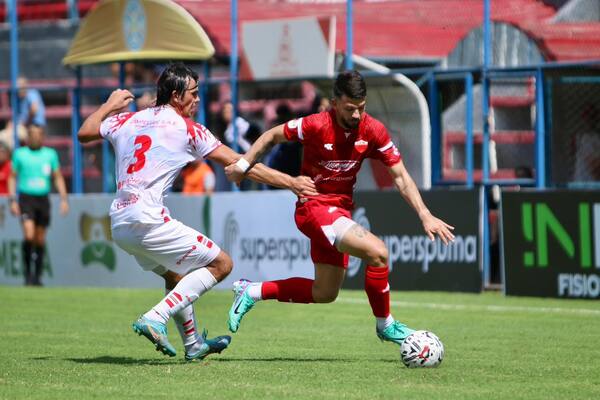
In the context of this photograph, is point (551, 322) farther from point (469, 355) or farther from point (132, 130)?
point (132, 130)

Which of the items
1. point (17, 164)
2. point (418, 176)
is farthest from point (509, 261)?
point (17, 164)

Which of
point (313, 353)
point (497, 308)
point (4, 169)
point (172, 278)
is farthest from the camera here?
point (4, 169)


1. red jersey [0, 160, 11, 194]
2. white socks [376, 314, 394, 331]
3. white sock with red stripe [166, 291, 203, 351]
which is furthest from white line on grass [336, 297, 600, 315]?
red jersey [0, 160, 11, 194]

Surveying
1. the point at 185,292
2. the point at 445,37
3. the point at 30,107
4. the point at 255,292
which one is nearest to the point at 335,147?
the point at 255,292

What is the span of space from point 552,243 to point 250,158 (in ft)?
23.2

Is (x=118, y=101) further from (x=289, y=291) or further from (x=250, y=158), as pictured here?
(x=289, y=291)

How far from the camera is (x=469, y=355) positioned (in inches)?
399

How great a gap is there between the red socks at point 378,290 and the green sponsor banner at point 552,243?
623 cm

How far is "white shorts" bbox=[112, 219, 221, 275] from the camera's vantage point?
944 cm

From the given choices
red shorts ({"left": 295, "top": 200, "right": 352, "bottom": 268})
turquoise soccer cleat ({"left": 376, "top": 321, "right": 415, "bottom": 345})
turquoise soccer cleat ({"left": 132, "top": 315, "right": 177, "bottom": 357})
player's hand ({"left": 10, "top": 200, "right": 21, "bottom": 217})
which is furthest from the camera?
player's hand ({"left": 10, "top": 200, "right": 21, "bottom": 217})

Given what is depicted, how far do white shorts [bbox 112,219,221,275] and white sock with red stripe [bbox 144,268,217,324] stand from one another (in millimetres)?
100

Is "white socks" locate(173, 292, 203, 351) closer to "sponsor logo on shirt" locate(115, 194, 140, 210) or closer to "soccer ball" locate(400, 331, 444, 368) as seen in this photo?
"sponsor logo on shirt" locate(115, 194, 140, 210)

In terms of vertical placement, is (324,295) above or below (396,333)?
above

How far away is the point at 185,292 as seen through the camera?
9.46 metres
